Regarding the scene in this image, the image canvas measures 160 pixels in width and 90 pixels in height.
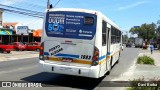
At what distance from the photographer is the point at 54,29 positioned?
13.2 meters

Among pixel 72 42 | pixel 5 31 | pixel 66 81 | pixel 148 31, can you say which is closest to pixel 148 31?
Result: pixel 148 31

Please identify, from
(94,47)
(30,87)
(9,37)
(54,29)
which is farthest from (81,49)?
(9,37)

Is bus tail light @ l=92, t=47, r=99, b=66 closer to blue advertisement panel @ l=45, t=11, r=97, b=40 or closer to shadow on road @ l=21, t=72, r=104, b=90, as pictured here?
blue advertisement panel @ l=45, t=11, r=97, b=40

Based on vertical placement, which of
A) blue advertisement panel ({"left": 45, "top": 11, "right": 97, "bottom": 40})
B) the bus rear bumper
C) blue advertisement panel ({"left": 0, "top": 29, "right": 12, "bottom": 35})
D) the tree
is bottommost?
the bus rear bumper

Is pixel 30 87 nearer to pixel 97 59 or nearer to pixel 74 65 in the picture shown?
pixel 74 65

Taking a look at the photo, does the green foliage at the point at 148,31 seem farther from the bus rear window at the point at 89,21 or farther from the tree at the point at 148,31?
the bus rear window at the point at 89,21

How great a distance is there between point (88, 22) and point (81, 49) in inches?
42.9

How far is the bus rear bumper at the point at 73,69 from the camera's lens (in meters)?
12.6

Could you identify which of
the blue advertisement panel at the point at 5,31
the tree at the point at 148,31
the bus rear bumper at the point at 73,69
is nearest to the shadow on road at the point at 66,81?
the bus rear bumper at the point at 73,69

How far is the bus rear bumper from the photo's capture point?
41.2 ft

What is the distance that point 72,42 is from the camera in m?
12.9

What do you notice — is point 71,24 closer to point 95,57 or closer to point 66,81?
point 95,57

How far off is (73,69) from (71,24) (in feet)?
5.82

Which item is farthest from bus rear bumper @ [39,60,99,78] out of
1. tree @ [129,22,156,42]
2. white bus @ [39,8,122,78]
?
tree @ [129,22,156,42]
